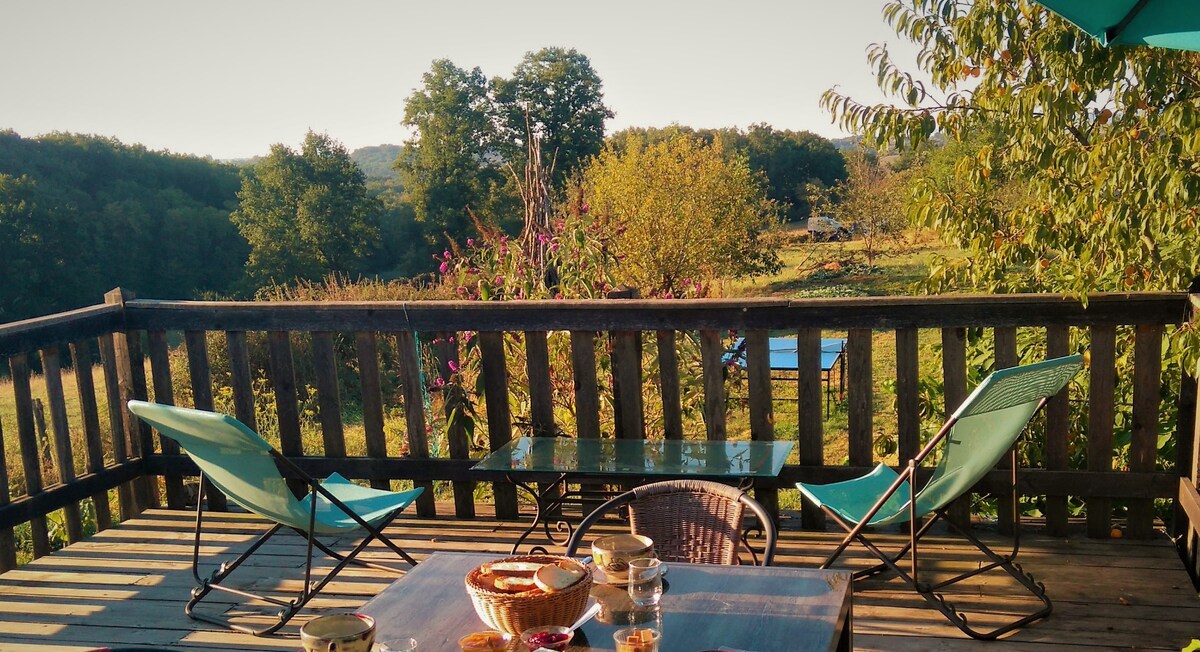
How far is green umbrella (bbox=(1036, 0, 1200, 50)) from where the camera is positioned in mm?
2256

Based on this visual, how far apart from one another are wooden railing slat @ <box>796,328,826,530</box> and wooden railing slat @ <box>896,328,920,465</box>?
30 cm

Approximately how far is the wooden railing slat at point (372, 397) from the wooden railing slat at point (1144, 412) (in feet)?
9.77

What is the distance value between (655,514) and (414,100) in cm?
4216

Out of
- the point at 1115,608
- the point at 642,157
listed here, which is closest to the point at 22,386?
the point at 1115,608

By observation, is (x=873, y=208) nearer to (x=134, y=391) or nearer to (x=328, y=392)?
(x=328, y=392)

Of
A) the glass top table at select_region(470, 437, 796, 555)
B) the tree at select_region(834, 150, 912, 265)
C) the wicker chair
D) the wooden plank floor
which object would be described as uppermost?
the tree at select_region(834, 150, 912, 265)

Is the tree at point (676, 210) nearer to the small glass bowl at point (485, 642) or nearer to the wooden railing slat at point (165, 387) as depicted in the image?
the wooden railing slat at point (165, 387)

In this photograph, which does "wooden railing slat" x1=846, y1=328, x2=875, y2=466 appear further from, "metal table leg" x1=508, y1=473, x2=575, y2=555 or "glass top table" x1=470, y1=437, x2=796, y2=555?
"metal table leg" x1=508, y1=473, x2=575, y2=555

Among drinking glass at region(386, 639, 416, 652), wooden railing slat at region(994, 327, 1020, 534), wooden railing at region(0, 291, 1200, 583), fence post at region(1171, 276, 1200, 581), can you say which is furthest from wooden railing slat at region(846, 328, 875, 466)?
drinking glass at region(386, 639, 416, 652)

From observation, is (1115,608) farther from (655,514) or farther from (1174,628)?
(655,514)

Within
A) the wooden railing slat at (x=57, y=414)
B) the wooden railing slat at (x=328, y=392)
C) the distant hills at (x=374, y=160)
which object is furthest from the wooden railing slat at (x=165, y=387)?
the distant hills at (x=374, y=160)

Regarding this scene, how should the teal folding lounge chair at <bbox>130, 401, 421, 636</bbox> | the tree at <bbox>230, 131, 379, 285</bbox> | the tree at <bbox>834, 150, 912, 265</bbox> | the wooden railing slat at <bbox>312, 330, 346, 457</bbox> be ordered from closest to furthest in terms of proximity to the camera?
the teal folding lounge chair at <bbox>130, 401, 421, 636</bbox>, the wooden railing slat at <bbox>312, 330, 346, 457</bbox>, the tree at <bbox>834, 150, 912, 265</bbox>, the tree at <bbox>230, 131, 379, 285</bbox>

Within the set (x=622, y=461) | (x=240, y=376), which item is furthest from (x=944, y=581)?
(x=240, y=376)

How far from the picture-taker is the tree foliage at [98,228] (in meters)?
34.3
